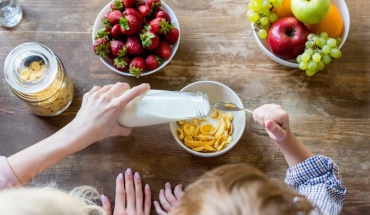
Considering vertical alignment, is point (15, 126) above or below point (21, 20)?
below

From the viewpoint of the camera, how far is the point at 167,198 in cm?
104

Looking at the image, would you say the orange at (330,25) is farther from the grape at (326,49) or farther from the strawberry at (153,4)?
the strawberry at (153,4)

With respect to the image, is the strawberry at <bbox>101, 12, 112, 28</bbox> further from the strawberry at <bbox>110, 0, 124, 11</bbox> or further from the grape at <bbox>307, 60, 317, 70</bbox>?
the grape at <bbox>307, 60, 317, 70</bbox>

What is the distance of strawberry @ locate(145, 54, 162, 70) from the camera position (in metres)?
1.03

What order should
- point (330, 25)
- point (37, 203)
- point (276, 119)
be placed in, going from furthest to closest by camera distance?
point (330, 25)
point (276, 119)
point (37, 203)

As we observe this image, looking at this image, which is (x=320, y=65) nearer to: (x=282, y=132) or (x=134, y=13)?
(x=282, y=132)

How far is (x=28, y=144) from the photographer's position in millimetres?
1068

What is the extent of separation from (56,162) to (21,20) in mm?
306

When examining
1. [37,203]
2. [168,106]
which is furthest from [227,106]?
[37,203]

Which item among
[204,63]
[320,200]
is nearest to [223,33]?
[204,63]

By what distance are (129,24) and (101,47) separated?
0.23 feet

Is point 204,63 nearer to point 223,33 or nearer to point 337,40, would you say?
point 223,33

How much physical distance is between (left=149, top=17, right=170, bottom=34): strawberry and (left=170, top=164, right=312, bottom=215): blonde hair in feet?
1.13

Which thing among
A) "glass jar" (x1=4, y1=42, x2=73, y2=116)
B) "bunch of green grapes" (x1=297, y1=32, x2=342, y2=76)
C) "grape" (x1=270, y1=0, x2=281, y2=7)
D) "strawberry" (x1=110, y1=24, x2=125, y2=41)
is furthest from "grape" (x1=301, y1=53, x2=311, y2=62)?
"glass jar" (x1=4, y1=42, x2=73, y2=116)
